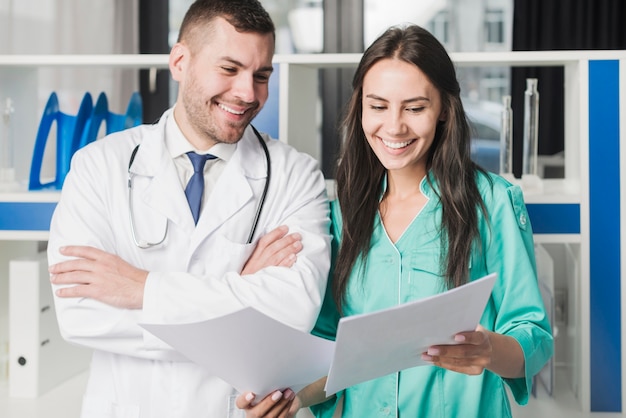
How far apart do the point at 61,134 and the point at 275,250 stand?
973mm

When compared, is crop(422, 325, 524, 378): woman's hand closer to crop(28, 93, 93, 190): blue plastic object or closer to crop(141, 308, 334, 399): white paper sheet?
crop(141, 308, 334, 399): white paper sheet

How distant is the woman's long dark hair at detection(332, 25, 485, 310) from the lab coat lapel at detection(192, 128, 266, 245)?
0.18m

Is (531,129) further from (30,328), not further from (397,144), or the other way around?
(30,328)

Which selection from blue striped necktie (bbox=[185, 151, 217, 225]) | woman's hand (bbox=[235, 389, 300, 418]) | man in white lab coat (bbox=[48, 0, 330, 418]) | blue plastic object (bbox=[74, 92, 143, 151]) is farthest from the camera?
blue plastic object (bbox=[74, 92, 143, 151])

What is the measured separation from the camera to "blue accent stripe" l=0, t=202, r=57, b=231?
6.91ft

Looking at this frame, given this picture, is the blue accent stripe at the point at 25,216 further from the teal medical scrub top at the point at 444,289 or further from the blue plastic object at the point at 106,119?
the teal medical scrub top at the point at 444,289

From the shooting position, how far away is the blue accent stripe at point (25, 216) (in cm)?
211

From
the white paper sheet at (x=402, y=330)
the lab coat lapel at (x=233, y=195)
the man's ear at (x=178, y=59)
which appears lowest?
the white paper sheet at (x=402, y=330)

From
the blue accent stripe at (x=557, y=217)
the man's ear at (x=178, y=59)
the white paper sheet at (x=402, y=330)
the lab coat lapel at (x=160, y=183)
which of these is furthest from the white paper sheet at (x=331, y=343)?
the blue accent stripe at (x=557, y=217)

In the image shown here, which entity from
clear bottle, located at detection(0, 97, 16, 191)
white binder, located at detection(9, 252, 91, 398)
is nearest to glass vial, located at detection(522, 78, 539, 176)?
white binder, located at detection(9, 252, 91, 398)

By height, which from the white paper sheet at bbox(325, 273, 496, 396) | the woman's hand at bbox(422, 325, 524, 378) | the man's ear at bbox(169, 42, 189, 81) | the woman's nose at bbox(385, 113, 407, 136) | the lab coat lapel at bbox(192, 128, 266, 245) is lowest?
the woman's hand at bbox(422, 325, 524, 378)

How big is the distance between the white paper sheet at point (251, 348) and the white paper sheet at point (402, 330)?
60 mm

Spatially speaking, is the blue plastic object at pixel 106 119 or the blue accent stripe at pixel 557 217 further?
the blue plastic object at pixel 106 119

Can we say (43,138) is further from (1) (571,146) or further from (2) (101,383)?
(1) (571,146)
